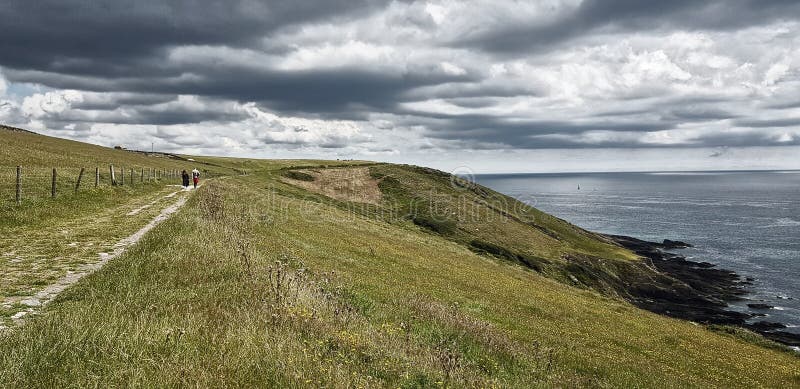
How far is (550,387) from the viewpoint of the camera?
12461 millimetres

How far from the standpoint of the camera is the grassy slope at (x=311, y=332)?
7.05 m

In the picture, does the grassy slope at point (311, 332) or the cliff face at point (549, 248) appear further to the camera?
the cliff face at point (549, 248)

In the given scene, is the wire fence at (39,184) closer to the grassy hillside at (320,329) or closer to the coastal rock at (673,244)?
the grassy hillside at (320,329)

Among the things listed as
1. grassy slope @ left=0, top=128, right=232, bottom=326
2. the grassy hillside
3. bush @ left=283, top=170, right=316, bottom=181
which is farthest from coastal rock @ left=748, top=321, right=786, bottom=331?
bush @ left=283, top=170, right=316, bottom=181

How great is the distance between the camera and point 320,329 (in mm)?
9688

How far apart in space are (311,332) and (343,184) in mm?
81226

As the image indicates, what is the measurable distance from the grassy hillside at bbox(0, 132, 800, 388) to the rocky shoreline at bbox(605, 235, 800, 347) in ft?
71.3

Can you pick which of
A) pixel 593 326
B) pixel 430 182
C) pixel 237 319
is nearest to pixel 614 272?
pixel 430 182

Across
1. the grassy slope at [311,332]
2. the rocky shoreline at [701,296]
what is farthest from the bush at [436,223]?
the grassy slope at [311,332]

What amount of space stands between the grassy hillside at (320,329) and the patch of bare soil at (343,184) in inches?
1641

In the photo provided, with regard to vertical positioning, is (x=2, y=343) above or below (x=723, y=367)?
above

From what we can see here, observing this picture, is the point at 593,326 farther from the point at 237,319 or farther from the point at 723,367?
the point at 237,319

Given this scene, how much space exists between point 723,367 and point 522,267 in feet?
118

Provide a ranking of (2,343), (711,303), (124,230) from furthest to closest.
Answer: (711,303) < (124,230) < (2,343)
